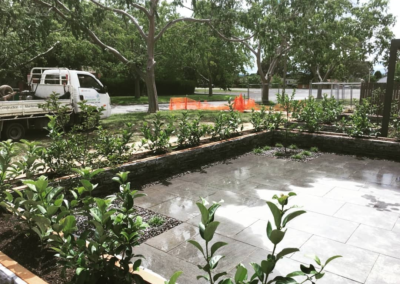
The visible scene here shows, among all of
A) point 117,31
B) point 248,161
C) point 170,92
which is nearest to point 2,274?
point 248,161

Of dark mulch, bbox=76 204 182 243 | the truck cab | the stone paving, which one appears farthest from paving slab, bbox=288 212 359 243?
the truck cab

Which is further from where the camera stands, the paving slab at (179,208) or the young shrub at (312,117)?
the young shrub at (312,117)

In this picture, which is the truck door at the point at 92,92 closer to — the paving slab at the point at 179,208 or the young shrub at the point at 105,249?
the paving slab at the point at 179,208

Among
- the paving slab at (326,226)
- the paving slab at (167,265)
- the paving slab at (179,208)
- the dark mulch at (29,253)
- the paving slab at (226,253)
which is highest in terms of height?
the dark mulch at (29,253)

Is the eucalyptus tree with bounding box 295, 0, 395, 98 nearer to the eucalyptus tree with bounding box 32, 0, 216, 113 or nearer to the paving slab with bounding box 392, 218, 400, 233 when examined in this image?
the eucalyptus tree with bounding box 32, 0, 216, 113

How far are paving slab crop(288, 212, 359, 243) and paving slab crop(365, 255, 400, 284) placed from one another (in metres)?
0.50

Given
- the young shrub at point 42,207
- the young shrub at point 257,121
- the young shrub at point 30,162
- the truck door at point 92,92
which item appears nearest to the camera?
the young shrub at point 42,207

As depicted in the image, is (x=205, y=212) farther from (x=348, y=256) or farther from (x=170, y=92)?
(x=170, y=92)

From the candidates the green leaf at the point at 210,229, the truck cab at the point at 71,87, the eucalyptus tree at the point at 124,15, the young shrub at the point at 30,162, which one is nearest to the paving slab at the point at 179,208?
the young shrub at the point at 30,162

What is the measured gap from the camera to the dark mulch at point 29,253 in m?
2.76

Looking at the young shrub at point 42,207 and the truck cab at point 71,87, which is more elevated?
the truck cab at point 71,87

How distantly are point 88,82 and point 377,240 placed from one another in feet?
36.3

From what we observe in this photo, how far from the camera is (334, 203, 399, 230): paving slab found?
438cm

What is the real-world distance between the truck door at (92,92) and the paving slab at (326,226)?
9179 mm
